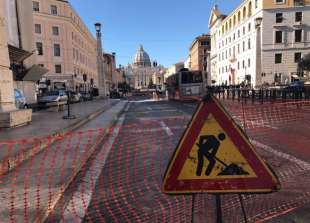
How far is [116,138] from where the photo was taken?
8.88 m

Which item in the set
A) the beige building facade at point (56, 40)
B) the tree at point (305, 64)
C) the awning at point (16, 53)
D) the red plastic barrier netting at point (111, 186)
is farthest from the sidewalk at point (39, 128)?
the tree at point (305, 64)

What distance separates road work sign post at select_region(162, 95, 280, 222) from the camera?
91.7 inches

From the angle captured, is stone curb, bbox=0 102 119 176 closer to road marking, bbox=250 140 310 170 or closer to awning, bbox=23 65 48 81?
road marking, bbox=250 140 310 170

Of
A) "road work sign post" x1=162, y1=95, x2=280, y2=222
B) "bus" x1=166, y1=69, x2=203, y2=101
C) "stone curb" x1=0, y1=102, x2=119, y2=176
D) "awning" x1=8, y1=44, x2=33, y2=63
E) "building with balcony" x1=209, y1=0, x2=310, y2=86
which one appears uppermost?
"building with balcony" x1=209, y1=0, x2=310, y2=86

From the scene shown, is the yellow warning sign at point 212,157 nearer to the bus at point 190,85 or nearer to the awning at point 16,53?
the awning at point 16,53

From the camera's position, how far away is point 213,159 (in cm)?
237

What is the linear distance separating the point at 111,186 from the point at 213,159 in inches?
101

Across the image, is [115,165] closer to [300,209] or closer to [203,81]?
[300,209]

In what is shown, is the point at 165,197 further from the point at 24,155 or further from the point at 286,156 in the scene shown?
the point at 24,155

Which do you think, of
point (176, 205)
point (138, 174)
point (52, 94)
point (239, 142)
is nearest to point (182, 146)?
point (239, 142)

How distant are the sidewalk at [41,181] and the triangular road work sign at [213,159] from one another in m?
1.96

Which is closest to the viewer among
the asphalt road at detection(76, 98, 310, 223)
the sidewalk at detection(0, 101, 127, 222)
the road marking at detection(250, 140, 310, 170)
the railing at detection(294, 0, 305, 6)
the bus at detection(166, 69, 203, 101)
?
the asphalt road at detection(76, 98, 310, 223)

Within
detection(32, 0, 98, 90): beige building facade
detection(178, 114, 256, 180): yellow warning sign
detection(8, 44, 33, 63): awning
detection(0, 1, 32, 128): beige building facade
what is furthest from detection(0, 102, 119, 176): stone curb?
detection(32, 0, 98, 90): beige building facade

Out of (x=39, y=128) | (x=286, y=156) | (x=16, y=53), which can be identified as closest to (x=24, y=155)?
(x=39, y=128)
